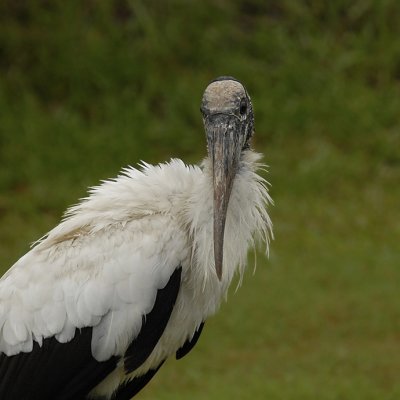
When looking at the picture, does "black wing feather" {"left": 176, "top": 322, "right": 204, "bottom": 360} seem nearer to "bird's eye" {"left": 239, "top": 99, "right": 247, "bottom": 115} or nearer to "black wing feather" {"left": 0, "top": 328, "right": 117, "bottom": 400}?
"black wing feather" {"left": 0, "top": 328, "right": 117, "bottom": 400}

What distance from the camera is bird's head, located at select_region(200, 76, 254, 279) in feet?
19.0

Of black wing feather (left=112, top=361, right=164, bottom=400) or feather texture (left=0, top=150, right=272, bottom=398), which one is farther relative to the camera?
black wing feather (left=112, top=361, right=164, bottom=400)

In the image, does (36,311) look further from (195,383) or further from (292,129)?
→ (292,129)

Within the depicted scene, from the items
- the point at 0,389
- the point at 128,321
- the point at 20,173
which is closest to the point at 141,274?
the point at 128,321

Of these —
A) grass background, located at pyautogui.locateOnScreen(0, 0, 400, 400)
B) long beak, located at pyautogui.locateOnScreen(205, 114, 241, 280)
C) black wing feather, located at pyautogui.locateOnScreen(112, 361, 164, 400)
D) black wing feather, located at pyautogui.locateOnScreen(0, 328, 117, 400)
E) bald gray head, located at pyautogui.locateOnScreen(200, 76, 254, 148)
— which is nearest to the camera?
long beak, located at pyautogui.locateOnScreen(205, 114, 241, 280)

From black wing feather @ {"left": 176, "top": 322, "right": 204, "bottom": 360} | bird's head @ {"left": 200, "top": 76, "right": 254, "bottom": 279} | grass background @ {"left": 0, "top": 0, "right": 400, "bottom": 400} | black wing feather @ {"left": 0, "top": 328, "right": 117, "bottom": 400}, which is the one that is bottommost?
black wing feather @ {"left": 0, "top": 328, "right": 117, "bottom": 400}

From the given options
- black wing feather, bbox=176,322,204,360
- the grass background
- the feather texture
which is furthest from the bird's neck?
the grass background

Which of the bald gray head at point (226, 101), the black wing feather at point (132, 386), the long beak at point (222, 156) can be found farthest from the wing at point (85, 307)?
the bald gray head at point (226, 101)

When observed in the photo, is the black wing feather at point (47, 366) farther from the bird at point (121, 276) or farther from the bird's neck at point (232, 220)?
the bird's neck at point (232, 220)

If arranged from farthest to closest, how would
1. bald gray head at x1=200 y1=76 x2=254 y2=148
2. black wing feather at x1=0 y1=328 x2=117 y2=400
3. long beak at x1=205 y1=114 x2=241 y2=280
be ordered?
bald gray head at x1=200 y1=76 x2=254 y2=148 → black wing feather at x1=0 y1=328 x2=117 y2=400 → long beak at x1=205 y1=114 x2=241 y2=280

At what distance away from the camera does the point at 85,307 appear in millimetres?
5766

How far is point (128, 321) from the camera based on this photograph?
578 cm

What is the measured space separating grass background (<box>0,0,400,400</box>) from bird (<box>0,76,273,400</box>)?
133 inches

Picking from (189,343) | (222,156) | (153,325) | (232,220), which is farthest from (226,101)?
(189,343)
